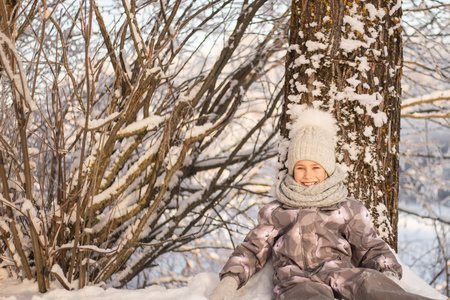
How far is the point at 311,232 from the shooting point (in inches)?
91.7

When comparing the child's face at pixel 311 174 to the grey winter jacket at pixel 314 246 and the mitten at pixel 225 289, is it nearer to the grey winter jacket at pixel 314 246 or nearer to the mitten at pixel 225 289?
the grey winter jacket at pixel 314 246

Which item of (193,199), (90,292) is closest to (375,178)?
(90,292)

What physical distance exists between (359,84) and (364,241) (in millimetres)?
864

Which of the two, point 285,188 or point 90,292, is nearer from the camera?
point 90,292

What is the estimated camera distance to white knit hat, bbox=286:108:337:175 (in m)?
2.34

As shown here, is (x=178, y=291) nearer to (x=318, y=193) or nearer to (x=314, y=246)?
(x=314, y=246)

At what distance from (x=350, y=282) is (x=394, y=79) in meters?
1.21

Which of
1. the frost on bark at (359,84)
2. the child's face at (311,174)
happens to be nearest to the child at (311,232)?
the child's face at (311,174)

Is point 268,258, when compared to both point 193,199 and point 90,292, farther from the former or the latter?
point 193,199

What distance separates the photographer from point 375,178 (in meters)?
2.43

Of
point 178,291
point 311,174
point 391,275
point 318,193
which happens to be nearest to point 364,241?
point 391,275

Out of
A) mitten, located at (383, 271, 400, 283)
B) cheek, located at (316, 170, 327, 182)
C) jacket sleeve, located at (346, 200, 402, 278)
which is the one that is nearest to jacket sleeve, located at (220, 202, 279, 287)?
cheek, located at (316, 170, 327, 182)

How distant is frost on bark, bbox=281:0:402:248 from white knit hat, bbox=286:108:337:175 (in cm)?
7

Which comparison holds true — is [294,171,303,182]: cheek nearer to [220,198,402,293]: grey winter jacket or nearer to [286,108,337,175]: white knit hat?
[286,108,337,175]: white knit hat
